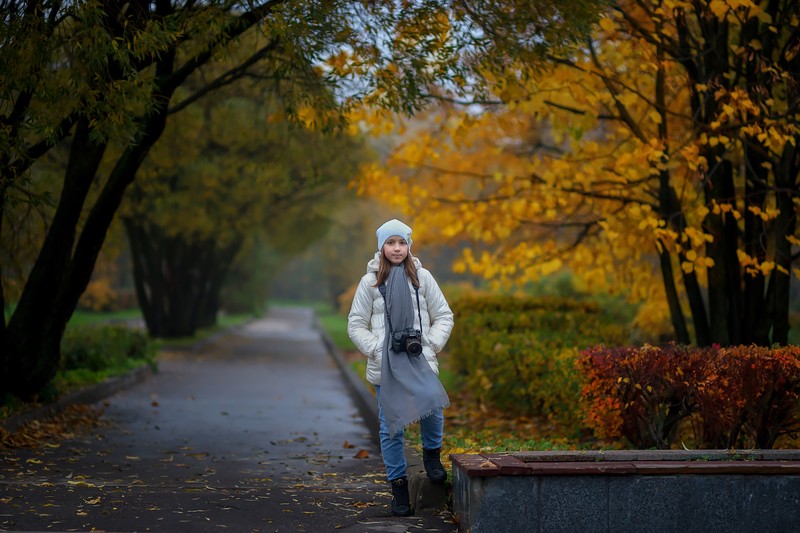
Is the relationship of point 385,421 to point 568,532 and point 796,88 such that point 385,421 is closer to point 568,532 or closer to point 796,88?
point 568,532

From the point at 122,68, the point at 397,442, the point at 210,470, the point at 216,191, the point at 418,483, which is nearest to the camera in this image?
the point at 397,442

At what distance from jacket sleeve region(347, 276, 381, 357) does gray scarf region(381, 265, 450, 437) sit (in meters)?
0.11

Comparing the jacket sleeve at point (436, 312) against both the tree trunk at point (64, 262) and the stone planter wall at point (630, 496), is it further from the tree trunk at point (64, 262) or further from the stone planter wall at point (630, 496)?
the tree trunk at point (64, 262)

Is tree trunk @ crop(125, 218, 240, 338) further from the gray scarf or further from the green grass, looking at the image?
the gray scarf

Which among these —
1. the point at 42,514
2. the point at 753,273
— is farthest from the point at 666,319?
the point at 42,514

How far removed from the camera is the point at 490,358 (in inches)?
465

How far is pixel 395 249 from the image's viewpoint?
6227 millimetres

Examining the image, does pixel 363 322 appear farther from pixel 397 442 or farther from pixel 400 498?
pixel 400 498

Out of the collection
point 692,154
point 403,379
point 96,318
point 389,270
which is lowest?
point 96,318

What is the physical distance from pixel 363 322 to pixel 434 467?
1101 millimetres

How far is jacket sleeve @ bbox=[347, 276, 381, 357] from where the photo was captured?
618cm

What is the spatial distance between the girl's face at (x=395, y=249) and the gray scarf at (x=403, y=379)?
11cm

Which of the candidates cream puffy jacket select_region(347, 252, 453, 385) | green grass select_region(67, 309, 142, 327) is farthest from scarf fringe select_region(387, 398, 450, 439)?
green grass select_region(67, 309, 142, 327)

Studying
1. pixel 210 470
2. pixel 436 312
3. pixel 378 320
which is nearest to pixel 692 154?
pixel 436 312
